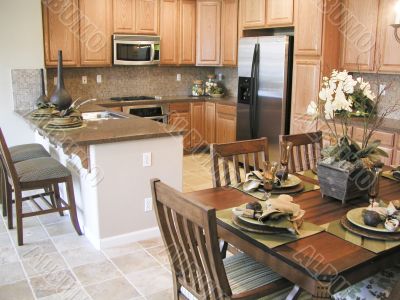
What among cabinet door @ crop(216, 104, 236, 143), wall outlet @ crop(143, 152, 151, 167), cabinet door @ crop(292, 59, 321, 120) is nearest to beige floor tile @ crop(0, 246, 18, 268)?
wall outlet @ crop(143, 152, 151, 167)

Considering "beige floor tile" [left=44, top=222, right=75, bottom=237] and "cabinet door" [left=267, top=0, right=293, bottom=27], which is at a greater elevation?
"cabinet door" [left=267, top=0, right=293, bottom=27]

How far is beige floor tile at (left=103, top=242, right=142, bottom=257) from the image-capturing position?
3324 millimetres

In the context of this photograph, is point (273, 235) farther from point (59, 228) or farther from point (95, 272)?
point (59, 228)

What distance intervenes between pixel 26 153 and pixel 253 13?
337 cm

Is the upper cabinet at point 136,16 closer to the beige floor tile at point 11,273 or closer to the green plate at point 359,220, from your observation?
the beige floor tile at point 11,273

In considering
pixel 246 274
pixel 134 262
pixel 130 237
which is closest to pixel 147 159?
pixel 130 237

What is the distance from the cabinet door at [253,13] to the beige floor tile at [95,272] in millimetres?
3693

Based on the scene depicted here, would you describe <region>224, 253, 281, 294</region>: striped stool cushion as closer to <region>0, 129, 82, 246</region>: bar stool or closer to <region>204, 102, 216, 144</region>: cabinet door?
<region>0, 129, 82, 246</region>: bar stool

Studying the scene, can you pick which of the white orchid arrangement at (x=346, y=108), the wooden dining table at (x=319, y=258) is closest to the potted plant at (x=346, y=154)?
the white orchid arrangement at (x=346, y=108)

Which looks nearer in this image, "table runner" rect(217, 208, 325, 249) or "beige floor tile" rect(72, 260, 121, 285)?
"table runner" rect(217, 208, 325, 249)

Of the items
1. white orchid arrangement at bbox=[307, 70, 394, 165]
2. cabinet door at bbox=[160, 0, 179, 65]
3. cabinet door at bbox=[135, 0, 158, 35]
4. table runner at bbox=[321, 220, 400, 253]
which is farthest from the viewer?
cabinet door at bbox=[160, 0, 179, 65]

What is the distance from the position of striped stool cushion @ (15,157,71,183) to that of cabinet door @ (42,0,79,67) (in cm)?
214

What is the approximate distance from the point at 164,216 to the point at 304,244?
0.58 m

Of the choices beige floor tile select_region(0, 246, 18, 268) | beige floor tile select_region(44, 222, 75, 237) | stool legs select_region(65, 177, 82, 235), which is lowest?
beige floor tile select_region(0, 246, 18, 268)
